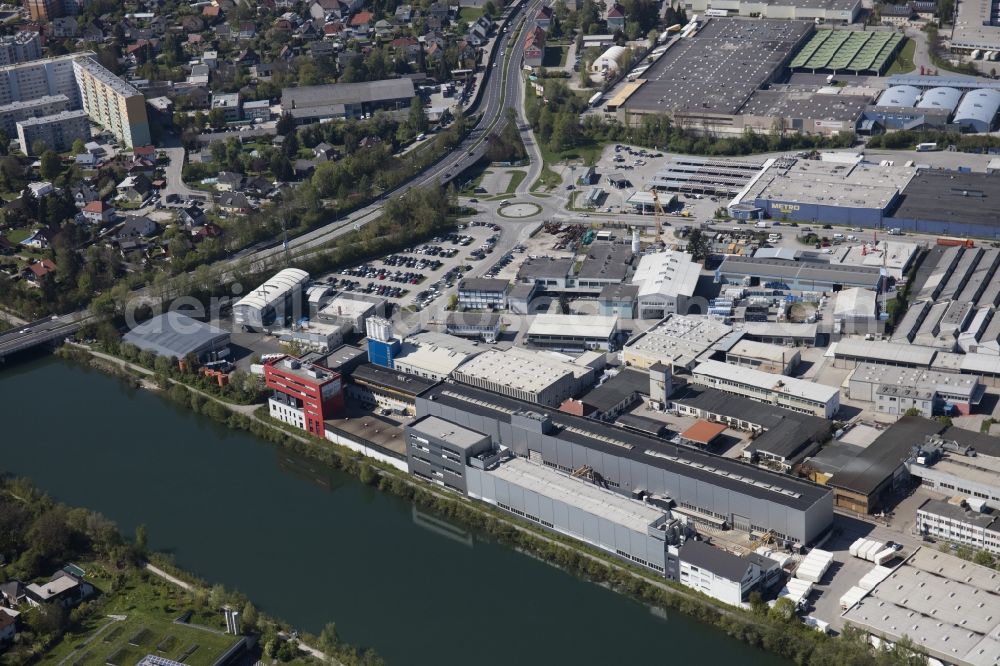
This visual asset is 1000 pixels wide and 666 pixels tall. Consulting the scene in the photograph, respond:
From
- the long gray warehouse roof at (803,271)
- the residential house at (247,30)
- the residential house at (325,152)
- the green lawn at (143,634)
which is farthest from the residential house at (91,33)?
the green lawn at (143,634)

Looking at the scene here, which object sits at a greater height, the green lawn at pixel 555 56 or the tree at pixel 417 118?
the green lawn at pixel 555 56

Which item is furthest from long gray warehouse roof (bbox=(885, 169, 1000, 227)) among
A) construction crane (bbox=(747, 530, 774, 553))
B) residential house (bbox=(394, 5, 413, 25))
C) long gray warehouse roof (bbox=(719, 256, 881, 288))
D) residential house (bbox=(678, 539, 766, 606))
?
residential house (bbox=(394, 5, 413, 25))

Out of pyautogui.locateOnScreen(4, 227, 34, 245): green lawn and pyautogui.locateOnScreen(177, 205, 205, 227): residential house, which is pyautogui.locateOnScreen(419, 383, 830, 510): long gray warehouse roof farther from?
pyautogui.locateOnScreen(4, 227, 34, 245): green lawn

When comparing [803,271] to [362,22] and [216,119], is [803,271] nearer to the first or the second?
[216,119]

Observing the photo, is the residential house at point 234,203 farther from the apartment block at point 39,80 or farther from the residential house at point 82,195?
the apartment block at point 39,80

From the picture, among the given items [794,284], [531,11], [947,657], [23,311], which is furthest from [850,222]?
[531,11]

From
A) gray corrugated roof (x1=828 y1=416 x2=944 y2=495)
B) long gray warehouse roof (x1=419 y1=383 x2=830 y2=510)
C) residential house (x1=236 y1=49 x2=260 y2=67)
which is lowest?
gray corrugated roof (x1=828 y1=416 x2=944 y2=495)
